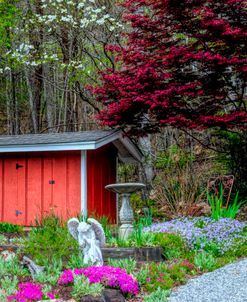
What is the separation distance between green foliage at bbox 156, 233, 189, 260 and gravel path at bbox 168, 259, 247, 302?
34.2 inches

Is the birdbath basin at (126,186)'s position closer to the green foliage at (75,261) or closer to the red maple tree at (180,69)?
the green foliage at (75,261)

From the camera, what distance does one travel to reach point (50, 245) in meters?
6.36

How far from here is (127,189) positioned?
7.48m

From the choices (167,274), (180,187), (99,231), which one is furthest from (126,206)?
(180,187)

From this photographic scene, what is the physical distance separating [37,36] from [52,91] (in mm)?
3316

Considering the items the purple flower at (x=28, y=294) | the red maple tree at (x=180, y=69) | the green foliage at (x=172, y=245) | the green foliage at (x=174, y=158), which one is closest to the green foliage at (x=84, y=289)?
the purple flower at (x=28, y=294)

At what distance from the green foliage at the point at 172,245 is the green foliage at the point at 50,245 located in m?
1.36

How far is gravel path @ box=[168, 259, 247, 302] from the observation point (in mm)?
4922

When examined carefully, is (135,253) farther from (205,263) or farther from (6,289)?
(6,289)

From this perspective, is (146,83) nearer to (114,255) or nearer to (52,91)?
(114,255)

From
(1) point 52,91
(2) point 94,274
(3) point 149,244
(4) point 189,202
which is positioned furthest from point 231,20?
(1) point 52,91

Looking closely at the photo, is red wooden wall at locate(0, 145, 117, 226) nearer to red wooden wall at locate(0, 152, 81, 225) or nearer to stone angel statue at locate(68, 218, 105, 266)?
red wooden wall at locate(0, 152, 81, 225)

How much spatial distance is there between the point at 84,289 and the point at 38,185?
18.1 feet

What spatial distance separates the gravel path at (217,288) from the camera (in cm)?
492
